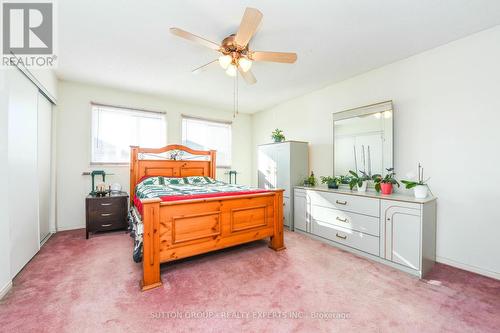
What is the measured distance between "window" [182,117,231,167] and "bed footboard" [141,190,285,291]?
2.67m

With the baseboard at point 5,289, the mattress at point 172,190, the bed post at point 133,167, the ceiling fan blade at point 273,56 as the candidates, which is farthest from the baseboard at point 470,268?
the bed post at point 133,167

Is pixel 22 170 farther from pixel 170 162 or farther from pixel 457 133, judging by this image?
pixel 457 133

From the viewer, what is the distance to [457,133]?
8.00 ft

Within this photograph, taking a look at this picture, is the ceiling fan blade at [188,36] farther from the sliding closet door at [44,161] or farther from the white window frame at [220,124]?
the white window frame at [220,124]

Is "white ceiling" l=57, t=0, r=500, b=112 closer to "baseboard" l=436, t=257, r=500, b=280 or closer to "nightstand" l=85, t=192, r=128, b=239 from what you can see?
"nightstand" l=85, t=192, r=128, b=239

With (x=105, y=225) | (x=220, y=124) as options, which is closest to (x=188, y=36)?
(x=105, y=225)

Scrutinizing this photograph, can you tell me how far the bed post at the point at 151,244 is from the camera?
2016 mm

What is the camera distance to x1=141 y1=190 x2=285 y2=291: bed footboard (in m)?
2.05

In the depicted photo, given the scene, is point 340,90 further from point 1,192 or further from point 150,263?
point 1,192

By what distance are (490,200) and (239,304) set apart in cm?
274

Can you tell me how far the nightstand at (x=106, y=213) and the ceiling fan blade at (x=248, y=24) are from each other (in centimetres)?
310

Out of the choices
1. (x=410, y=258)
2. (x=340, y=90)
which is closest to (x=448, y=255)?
(x=410, y=258)

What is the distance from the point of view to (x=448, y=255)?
2.49m

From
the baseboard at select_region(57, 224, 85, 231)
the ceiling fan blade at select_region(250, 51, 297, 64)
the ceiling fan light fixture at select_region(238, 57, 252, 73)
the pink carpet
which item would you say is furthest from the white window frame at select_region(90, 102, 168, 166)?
the ceiling fan blade at select_region(250, 51, 297, 64)
